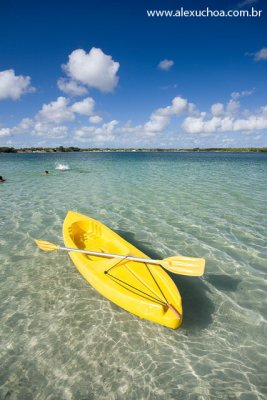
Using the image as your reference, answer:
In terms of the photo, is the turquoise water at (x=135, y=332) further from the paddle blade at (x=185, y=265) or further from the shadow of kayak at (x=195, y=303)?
the paddle blade at (x=185, y=265)

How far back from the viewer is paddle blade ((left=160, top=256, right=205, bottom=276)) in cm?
570

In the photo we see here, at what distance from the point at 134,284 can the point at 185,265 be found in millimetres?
1439

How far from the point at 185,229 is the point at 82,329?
23.2ft

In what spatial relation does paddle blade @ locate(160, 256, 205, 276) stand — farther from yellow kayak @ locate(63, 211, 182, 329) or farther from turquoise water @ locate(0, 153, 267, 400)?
turquoise water @ locate(0, 153, 267, 400)

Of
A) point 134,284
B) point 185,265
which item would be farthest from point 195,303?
point 134,284

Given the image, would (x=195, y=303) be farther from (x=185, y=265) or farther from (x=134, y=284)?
(x=134, y=284)

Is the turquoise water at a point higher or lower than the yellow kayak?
lower

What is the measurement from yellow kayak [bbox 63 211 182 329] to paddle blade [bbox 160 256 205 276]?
29cm

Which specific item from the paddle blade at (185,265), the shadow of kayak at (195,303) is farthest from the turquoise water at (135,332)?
the paddle blade at (185,265)

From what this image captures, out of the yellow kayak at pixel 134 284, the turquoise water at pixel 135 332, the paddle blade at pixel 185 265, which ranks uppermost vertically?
the paddle blade at pixel 185 265

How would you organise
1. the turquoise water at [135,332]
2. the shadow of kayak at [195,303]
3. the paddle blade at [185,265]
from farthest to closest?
the paddle blade at [185,265] < the shadow of kayak at [195,303] < the turquoise water at [135,332]

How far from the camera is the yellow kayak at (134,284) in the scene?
4855mm

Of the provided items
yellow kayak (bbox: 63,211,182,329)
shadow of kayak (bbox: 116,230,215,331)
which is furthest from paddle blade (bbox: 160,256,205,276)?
shadow of kayak (bbox: 116,230,215,331)

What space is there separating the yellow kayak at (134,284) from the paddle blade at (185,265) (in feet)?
0.95
